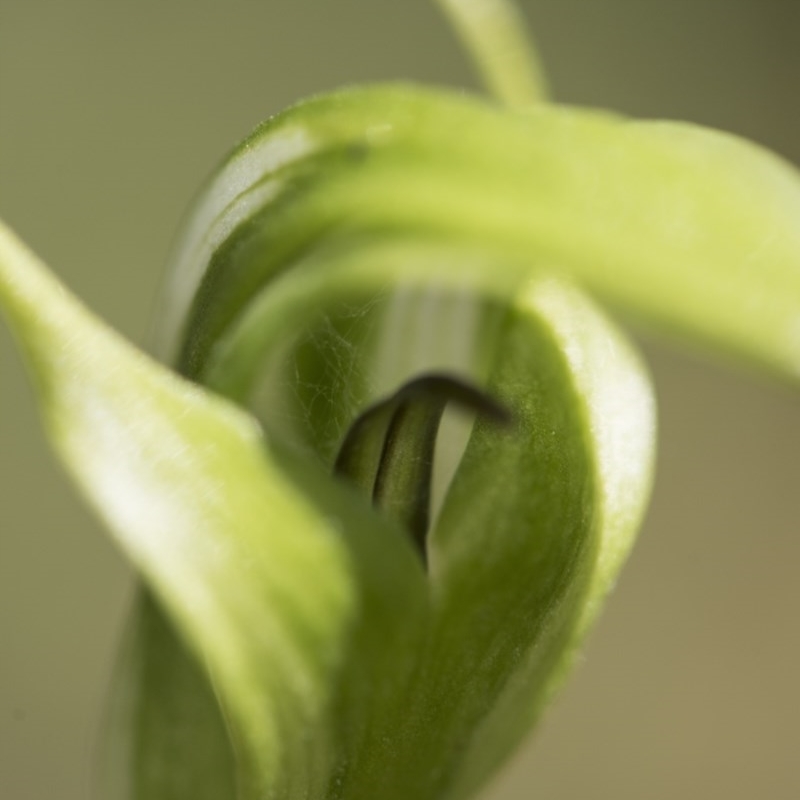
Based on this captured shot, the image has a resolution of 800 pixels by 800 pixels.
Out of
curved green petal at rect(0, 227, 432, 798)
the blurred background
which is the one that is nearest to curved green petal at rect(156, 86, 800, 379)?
curved green petal at rect(0, 227, 432, 798)

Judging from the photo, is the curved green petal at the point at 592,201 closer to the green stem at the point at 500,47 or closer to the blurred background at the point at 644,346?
the green stem at the point at 500,47

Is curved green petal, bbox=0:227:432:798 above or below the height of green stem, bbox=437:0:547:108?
below

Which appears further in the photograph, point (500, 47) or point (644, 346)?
point (644, 346)

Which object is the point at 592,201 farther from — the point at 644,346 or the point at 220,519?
the point at 644,346

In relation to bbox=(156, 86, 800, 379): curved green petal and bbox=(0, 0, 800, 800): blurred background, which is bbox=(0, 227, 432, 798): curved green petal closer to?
bbox=(156, 86, 800, 379): curved green petal

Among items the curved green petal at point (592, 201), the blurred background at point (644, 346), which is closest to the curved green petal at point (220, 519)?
the curved green petal at point (592, 201)

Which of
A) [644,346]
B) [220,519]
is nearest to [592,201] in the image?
[220,519]

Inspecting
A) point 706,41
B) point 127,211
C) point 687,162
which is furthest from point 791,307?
point 706,41

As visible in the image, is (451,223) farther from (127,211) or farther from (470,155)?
(127,211)
